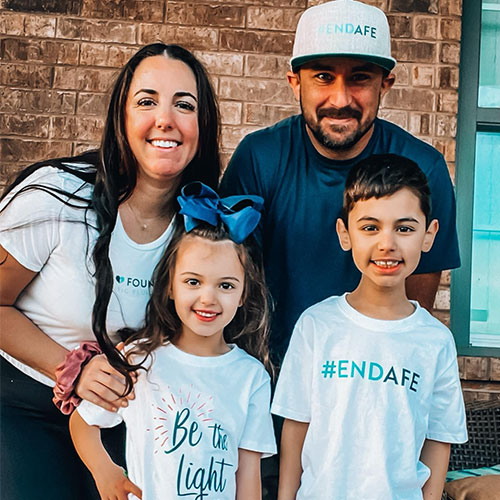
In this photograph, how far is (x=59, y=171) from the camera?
2.32 meters

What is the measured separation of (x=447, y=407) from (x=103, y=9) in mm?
2496

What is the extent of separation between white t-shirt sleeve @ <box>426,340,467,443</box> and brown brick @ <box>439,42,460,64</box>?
1.95m

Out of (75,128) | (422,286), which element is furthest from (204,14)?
(422,286)

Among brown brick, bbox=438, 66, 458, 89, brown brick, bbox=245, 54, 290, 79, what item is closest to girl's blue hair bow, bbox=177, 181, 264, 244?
brown brick, bbox=245, 54, 290, 79

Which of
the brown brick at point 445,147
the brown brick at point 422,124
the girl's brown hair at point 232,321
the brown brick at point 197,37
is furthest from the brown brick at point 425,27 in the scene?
the girl's brown hair at point 232,321

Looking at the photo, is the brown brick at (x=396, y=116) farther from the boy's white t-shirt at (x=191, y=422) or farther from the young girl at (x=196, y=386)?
the boy's white t-shirt at (x=191, y=422)

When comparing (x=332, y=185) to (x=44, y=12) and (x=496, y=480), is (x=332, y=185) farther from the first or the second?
(x=44, y=12)

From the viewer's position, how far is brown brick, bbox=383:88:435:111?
3738 millimetres

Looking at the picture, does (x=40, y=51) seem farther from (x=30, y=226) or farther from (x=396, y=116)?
(x=30, y=226)

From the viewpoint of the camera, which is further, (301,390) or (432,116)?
(432,116)

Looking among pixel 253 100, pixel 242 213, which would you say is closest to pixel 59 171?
pixel 242 213

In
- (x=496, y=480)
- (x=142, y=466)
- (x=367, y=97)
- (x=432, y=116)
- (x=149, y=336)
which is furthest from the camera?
(x=432, y=116)

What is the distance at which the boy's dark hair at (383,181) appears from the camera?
2180mm

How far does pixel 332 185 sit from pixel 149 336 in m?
0.72
